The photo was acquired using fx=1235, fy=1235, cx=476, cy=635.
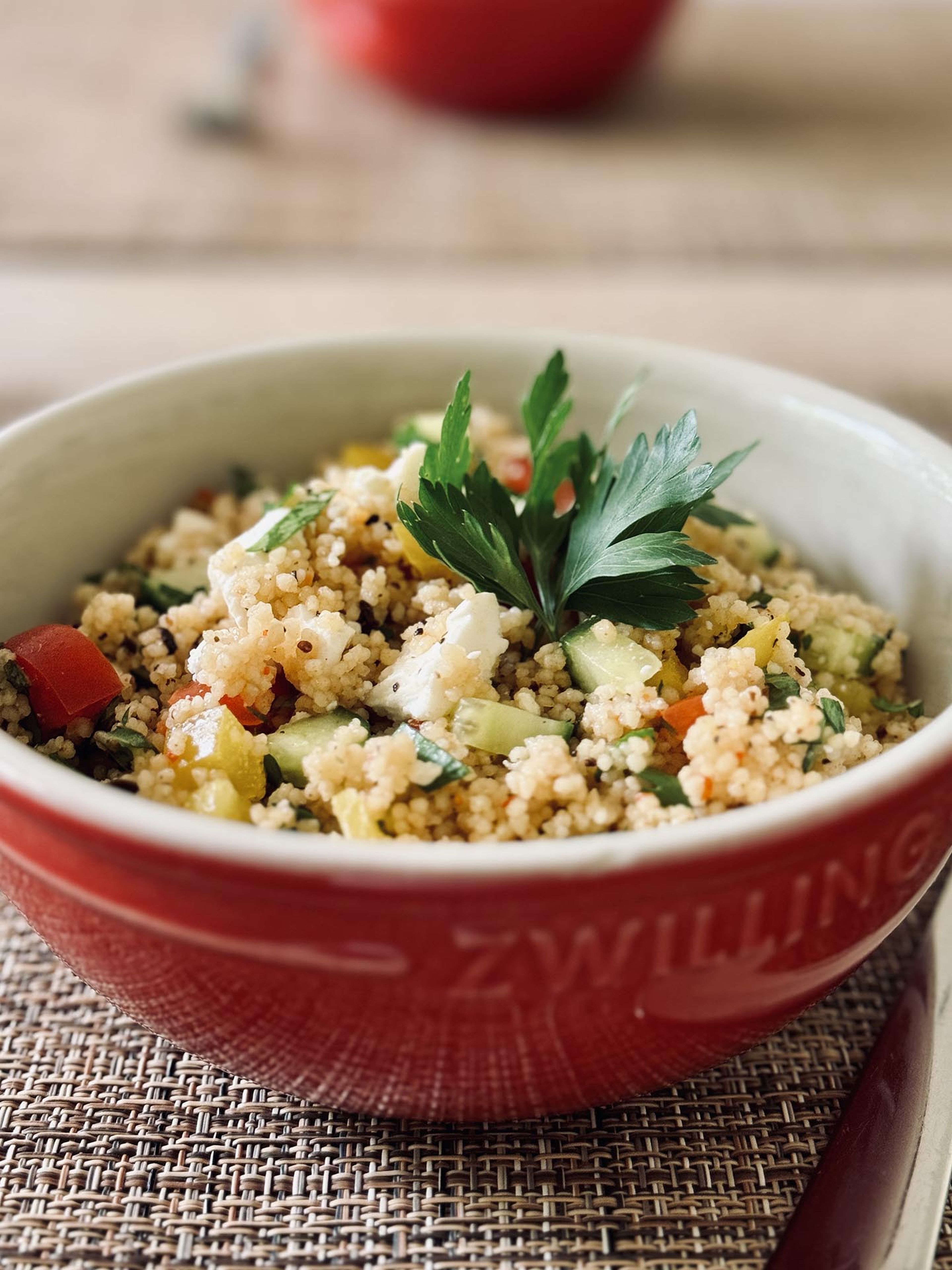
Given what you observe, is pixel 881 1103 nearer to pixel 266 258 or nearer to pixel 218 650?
pixel 218 650

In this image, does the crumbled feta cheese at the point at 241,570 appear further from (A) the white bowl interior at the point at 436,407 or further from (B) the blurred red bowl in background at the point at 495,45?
(B) the blurred red bowl in background at the point at 495,45

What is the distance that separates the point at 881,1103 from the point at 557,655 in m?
0.60

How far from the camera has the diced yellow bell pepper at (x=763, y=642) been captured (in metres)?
1.40

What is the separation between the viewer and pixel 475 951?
1012 mm

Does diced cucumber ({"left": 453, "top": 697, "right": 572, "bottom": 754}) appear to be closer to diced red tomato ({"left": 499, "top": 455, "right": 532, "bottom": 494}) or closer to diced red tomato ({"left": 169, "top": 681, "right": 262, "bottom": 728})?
diced red tomato ({"left": 169, "top": 681, "right": 262, "bottom": 728})

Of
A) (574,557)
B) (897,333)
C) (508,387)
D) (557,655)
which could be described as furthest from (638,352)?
(897,333)

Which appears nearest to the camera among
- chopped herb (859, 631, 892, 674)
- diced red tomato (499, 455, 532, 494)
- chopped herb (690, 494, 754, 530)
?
chopped herb (859, 631, 892, 674)

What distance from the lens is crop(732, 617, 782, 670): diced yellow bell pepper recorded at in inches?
55.1

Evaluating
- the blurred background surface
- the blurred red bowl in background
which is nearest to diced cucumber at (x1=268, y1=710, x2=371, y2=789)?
the blurred background surface

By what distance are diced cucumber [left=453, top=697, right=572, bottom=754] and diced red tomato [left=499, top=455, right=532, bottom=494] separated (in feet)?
1.76

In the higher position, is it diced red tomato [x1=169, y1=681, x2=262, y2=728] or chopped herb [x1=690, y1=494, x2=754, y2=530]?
chopped herb [x1=690, y1=494, x2=754, y2=530]

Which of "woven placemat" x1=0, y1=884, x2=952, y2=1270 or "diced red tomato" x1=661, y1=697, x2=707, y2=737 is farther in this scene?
"diced red tomato" x1=661, y1=697, x2=707, y2=737

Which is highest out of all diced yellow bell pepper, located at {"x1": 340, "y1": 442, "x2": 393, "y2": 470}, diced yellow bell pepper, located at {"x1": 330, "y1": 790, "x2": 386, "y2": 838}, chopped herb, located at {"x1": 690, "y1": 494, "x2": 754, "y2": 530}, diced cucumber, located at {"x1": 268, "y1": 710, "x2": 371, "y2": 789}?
chopped herb, located at {"x1": 690, "y1": 494, "x2": 754, "y2": 530}

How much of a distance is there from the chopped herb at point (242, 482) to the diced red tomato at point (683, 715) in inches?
33.2
